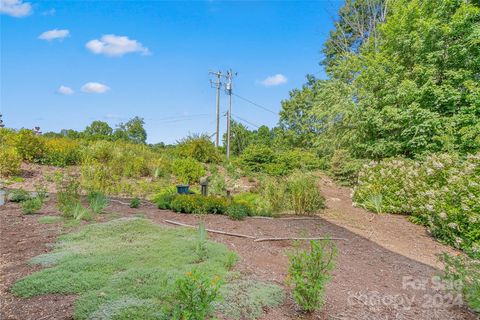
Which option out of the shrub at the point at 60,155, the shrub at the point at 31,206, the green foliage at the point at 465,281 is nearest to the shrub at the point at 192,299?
the green foliage at the point at 465,281

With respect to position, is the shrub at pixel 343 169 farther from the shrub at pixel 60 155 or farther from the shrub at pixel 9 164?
the shrub at pixel 9 164

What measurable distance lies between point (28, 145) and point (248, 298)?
934 cm

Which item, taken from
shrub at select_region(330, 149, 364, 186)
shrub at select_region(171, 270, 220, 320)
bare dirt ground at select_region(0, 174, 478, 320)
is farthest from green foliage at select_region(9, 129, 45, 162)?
shrub at select_region(330, 149, 364, 186)

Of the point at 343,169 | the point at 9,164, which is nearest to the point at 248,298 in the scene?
the point at 9,164

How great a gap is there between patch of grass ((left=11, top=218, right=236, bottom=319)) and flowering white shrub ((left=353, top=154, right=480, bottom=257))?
3.06m

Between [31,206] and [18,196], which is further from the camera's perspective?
[18,196]

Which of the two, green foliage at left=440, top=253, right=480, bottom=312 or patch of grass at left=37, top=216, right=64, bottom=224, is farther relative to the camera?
patch of grass at left=37, top=216, right=64, bottom=224

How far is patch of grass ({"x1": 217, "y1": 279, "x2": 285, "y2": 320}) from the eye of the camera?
2166 millimetres

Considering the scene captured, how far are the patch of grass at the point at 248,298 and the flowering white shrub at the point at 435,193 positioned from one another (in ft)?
7.46

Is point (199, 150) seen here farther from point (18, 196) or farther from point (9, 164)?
point (18, 196)

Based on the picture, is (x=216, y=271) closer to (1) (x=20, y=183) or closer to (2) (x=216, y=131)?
(1) (x=20, y=183)

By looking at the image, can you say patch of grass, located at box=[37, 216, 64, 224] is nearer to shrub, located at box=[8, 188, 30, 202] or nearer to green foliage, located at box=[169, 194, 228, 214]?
shrub, located at box=[8, 188, 30, 202]

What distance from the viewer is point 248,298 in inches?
92.0

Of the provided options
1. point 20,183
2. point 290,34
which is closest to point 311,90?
point 290,34
